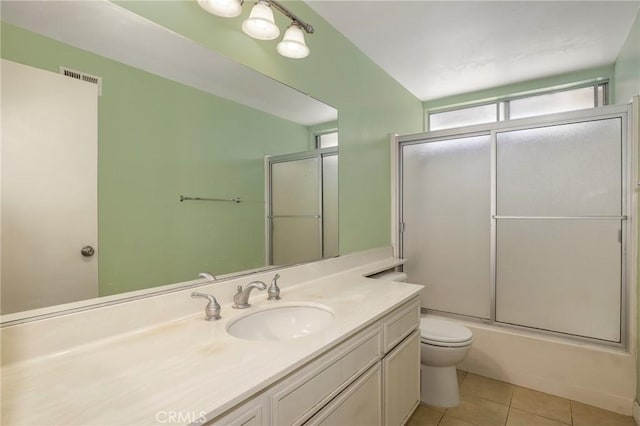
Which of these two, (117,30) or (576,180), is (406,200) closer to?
(576,180)

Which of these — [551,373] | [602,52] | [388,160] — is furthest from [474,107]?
[551,373]

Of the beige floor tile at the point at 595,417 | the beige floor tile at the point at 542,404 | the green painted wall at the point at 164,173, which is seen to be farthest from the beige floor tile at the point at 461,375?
the green painted wall at the point at 164,173

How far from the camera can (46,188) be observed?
94cm

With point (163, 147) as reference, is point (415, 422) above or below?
below

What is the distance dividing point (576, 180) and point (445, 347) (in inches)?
57.1

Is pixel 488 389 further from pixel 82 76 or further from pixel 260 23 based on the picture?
pixel 82 76

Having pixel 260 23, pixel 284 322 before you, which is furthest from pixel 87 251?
pixel 260 23

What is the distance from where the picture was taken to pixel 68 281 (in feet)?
3.25

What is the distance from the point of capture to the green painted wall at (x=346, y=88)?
1.36 m

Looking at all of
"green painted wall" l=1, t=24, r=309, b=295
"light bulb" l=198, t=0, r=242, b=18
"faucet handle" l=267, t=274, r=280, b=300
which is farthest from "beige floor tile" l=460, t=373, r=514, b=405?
"light bulb" l=198, t=0, r=242, b=18

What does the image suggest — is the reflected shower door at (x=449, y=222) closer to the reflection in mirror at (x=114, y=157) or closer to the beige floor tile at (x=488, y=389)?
the beige floor tile at (x=488, y=389)

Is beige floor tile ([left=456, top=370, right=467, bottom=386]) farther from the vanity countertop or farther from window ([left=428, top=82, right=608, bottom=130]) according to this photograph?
window ([left=428, top=82, right=608, bottom=130])

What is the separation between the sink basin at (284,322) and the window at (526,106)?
115 inches
